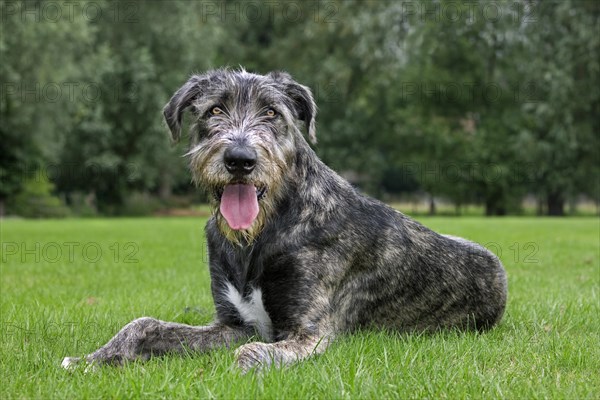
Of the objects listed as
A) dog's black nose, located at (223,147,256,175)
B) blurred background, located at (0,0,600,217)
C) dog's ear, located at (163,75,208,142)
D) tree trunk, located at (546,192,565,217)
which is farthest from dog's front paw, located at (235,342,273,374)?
tree trunk, located at (546,192,565,217)

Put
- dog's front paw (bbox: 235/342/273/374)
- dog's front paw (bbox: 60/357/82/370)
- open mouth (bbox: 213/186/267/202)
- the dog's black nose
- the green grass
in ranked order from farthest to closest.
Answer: open mouth (bbox: 213/186/267/202) < the dog's black nose < dog's front paw (bbox: 60/357/82/370) < dog's front paw (bbox: 235/342/273/374) < the green grass

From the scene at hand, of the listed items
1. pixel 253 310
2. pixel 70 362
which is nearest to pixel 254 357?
pixel 253 310

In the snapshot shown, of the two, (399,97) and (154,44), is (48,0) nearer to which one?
(154,44)

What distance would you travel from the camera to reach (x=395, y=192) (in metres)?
63.2

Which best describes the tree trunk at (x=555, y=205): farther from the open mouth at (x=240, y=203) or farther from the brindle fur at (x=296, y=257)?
the open mouth at (x=240, y=203)

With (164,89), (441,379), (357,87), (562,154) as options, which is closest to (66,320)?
(441,379)

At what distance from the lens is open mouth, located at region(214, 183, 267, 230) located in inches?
195

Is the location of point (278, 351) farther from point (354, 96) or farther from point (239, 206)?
point (354, 96)

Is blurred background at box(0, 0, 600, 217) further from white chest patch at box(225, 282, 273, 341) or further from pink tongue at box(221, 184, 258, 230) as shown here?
pink tongue at box(221, 184, 258, 230)

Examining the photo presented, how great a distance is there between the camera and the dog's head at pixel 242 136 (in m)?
4.82

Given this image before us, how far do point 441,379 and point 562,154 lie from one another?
33.7m

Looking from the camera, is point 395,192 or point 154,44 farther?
point 395,192

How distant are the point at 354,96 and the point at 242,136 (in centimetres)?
4378

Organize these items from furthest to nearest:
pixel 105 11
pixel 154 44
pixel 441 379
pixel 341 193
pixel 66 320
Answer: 1. pixel 154 44
2. pixel 105 11
3. pixel 66 320
4. pixel 341 193
5. pixel 441 379
